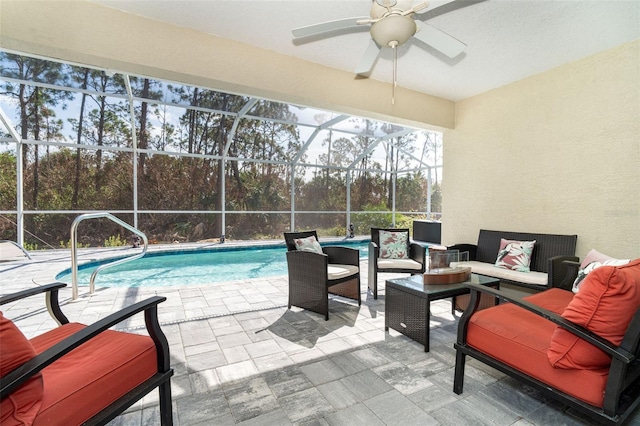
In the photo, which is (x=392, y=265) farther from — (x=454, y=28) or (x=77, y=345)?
(x=77, y=345)

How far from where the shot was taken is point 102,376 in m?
1.28

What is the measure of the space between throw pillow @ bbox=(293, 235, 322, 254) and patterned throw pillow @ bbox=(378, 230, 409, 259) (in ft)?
3.60

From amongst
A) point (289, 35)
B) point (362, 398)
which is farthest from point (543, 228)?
point (289, 35)

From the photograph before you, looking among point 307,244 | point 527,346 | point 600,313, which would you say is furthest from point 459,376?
point 307,244

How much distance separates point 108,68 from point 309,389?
3.37 meters

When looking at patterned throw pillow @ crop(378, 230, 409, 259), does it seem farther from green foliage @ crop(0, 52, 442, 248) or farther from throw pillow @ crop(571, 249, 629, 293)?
green foliage @ crop(0, 52, 442, 248)

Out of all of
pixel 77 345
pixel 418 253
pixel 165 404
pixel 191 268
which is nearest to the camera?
pixel 77 345

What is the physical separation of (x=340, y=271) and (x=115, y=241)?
7.81 metres

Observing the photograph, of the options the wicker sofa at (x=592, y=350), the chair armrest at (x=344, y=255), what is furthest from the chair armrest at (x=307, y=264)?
the wicker sofa at (x=592, y=350)

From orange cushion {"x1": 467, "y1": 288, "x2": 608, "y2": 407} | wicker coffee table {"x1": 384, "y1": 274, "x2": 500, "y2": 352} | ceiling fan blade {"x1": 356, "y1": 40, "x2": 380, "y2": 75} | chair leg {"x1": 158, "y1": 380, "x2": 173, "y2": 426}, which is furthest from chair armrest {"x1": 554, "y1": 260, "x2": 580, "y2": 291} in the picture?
chair leg {"x1": 158, "y1": 380, "x2": 173, "y2": 426}

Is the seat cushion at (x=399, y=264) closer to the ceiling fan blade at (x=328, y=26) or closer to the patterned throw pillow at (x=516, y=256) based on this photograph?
the patterned throw pillow at (x=516, y=256)

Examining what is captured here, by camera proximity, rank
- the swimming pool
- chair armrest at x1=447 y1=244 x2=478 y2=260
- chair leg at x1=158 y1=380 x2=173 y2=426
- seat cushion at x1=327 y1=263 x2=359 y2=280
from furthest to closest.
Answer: the swimming pool, chair armrest at x1=447 y1=244 x2=478 y2=260, seat cushion at x1=327 y1=263 x2=359 y2=280, chair leg at x1=158 y1=380 x2=173 y2=426

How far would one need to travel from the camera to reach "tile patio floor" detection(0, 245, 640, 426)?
1.76m

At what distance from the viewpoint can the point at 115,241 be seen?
8453 millimetres
